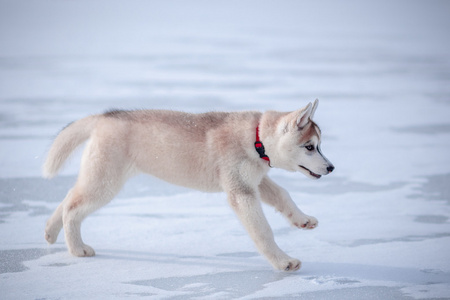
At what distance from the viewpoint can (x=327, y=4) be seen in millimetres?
34312

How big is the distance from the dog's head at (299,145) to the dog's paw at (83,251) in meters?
1.38

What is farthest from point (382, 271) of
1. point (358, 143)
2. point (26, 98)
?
point (26, 98)

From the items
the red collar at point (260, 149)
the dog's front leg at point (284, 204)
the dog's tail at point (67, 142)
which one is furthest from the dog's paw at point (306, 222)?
the dog's tail at point (67, 142)

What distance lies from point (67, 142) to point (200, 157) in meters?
1.00

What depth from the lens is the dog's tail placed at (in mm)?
4820

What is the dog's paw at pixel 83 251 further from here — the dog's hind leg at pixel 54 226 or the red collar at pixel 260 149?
the red collar at pixel 260 149

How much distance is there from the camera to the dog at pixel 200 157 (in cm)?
436

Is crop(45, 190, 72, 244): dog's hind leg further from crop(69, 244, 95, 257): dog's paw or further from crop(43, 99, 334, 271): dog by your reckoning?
crop(69, 244, 95, 257): dog's paw

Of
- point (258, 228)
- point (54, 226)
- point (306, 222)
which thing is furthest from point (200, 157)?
point (54, 226)

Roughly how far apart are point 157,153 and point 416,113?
20.7 ft

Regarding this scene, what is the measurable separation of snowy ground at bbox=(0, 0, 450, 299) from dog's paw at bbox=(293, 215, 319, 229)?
19 centimetres

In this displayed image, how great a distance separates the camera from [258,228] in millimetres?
4316

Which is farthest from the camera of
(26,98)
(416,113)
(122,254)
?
(26,98)

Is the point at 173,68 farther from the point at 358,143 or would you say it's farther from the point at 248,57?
the point at 358,143
